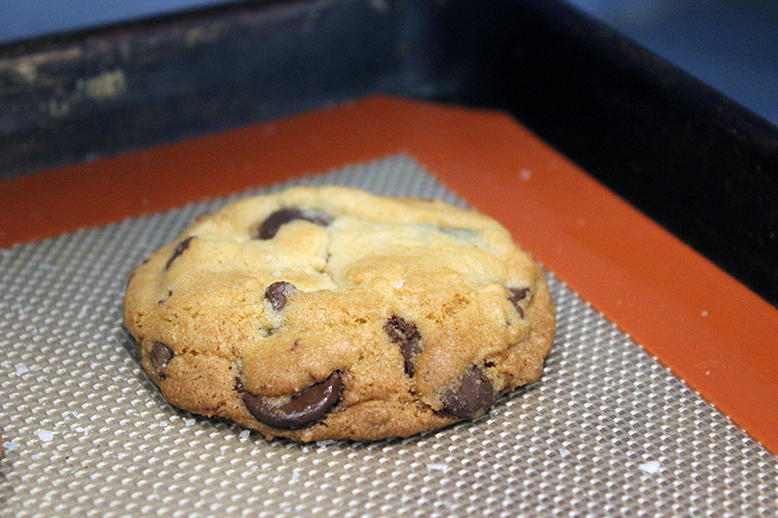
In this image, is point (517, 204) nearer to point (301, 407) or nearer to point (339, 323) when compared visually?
point (339, 323)

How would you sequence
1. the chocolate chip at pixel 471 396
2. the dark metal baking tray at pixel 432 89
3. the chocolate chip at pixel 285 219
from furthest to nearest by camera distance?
the dark metal baking tray at pixel 432 89 < the chocolate chip at pixel 285 219 < the chocolate chip at pixel 471 396

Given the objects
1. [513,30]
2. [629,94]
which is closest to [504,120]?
[513,30]

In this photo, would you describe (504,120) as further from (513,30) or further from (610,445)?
(610,445)

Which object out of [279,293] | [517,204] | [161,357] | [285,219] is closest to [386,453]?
[279,293]

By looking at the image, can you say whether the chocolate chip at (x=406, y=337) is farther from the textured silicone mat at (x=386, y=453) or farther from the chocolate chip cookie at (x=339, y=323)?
the textured silicone mat at (x=386, y=453)

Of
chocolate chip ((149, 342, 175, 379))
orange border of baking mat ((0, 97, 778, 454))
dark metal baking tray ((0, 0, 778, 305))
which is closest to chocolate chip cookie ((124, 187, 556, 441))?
chocolate chip ((149, 342, 175, 379))

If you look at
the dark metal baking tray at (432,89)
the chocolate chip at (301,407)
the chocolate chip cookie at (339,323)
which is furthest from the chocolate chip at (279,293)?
the dark metal baking tray at (432,89)

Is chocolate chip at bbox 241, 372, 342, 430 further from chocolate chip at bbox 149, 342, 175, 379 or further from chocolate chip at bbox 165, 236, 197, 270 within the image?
chocolate chip at bbox 165, 236, 197, 270
